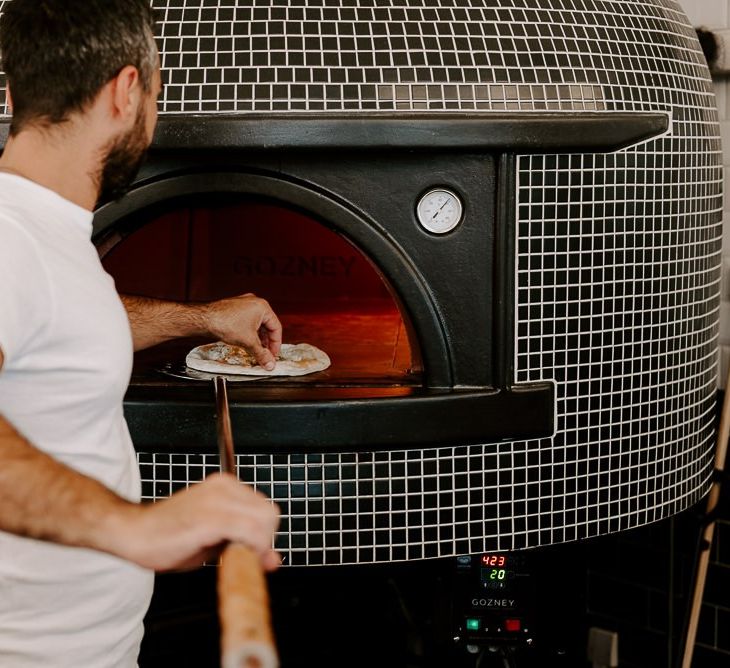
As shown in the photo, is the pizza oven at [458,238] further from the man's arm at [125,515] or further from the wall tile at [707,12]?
the man's arm at [125,515]

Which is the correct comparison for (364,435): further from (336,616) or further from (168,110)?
(336,616)

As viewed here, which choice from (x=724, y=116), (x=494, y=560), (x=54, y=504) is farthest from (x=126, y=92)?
(x=724, y=116)

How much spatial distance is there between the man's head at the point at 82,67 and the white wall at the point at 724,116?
5.03 ft

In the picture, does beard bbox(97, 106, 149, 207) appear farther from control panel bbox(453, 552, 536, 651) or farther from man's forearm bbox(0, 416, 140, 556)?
control panel bbox(453, 552, 536, 651)

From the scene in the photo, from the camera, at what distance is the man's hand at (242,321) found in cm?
178

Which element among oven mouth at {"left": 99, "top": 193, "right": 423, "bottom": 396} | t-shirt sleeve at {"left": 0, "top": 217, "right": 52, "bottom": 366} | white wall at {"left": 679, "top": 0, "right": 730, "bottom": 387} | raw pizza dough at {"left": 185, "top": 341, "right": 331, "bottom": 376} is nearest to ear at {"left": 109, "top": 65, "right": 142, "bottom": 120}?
t-shirt sleeve at {"left": 0, "top": 217, "right": 52, "bottom": 366}

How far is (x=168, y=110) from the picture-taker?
1.69 metres

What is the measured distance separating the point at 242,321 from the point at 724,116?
4.05ft

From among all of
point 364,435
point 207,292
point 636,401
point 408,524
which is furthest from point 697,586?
point 207,292

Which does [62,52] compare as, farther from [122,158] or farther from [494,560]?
[494,560]

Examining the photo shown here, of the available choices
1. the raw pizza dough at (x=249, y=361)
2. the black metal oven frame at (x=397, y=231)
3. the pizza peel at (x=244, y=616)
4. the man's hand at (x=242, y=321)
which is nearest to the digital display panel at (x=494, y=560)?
the black metal oven frame at (x=397, y=231)

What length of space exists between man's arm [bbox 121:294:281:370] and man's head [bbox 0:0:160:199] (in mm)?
562

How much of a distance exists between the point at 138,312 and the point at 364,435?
416 mm

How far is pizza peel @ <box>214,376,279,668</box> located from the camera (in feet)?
2.08
